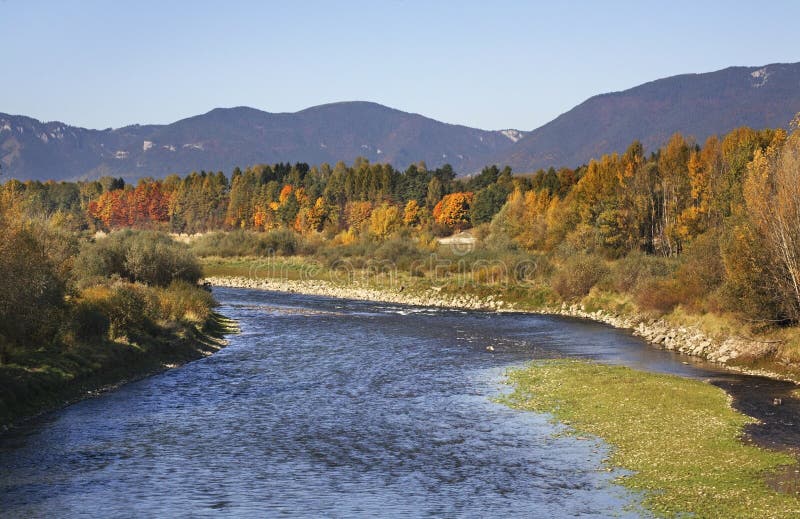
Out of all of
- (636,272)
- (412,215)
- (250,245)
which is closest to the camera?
(636,272)

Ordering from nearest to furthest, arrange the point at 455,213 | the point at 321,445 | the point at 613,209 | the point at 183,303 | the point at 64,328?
the point at 321,445
the point at 64,328
the point at 183,303
the point at 613,209
the point at 455,213

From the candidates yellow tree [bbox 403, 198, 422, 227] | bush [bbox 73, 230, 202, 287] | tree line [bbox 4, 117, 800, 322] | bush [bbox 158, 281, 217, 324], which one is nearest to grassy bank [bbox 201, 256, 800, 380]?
tree line [bbox 4, 117, 800, 322]

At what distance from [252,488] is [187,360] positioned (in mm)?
22036

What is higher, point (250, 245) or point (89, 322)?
point (250, 245)

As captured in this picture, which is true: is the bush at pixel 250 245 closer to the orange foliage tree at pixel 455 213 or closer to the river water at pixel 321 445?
the orange foliage tree at pixel 455 213

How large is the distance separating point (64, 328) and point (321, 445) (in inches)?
596

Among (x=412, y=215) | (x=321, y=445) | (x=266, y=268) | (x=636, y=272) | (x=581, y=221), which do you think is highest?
(x=412, y=215)

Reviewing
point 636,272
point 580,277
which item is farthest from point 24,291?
point 580,277

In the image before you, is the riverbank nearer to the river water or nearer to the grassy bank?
the river water

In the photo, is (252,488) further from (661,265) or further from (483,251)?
(483,251)

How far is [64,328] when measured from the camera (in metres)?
34.1

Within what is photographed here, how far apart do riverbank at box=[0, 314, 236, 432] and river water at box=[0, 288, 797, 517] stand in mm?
815

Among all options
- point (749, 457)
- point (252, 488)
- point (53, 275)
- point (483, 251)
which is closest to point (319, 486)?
point (252, 488)

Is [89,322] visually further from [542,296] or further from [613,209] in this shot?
[613,209]
